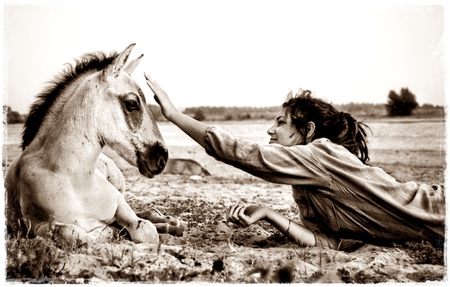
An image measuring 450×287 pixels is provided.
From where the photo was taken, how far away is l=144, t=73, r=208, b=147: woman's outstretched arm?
394 cm

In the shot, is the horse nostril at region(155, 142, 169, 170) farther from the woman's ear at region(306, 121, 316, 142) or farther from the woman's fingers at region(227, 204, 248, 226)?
the woman's ear at region(306, 121, 316, 142)

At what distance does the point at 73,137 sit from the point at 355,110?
3390 mm

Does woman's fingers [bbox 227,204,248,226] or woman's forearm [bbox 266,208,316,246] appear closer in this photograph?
woman's fingers [bbox 227,204,248,226]

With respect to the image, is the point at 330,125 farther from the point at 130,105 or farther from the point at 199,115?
the point at 199,115

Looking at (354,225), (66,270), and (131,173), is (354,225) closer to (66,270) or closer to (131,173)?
(66,270)

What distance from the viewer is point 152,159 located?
4.00m

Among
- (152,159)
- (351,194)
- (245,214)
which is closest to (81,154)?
(152,159)

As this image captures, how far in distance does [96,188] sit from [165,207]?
4.14ft

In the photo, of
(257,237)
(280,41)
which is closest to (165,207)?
(257,237)

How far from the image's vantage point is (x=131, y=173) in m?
6.27

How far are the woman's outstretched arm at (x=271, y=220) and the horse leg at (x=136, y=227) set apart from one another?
1.90 feet

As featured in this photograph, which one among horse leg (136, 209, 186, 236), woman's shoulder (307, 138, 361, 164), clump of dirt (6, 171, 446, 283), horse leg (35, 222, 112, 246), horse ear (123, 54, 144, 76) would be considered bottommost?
clump of dirt (6, 171, 446, 283)

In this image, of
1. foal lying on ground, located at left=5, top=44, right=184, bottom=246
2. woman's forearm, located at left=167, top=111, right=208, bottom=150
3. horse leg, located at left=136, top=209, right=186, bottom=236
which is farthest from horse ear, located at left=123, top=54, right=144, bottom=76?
horse leg, located at left=136, top=209, right=186, bottom=236

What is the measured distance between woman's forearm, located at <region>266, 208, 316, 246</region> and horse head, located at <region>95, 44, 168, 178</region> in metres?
0.95
